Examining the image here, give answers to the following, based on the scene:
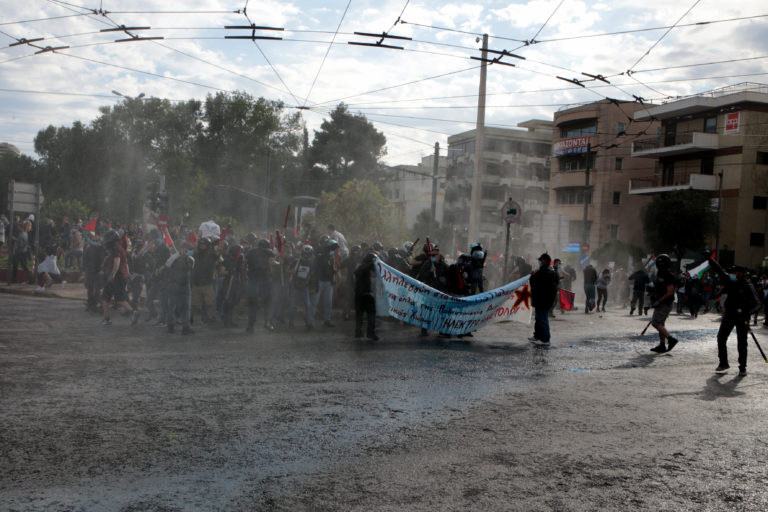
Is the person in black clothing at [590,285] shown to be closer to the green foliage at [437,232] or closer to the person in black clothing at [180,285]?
the person in black clothing at [180,285]

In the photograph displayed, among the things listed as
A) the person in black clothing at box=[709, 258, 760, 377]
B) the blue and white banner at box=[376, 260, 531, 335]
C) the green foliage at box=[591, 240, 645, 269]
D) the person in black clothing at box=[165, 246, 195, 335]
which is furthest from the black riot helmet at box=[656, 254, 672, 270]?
the green foliage at box=[591, 240, 645, 269]

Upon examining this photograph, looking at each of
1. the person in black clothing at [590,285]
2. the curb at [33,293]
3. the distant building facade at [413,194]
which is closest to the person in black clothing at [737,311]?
the person in black clothing at [590,285]

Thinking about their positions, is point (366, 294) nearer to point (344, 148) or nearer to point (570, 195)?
point (570, 195)

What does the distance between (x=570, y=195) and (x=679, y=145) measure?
39.4 feet

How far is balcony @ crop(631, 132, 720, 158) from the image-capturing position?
45656 millimetres

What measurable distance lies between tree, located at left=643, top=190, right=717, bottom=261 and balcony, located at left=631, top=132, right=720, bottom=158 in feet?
11.4

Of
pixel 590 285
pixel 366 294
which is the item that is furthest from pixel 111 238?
pixel 590 285

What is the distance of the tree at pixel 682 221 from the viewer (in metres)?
43.3

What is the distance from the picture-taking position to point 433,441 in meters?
5.94

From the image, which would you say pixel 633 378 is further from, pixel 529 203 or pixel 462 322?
pixel 529 203

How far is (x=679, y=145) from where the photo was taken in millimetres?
46938

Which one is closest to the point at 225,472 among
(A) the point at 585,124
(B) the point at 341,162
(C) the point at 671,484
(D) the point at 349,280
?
(C) the point at 671,484

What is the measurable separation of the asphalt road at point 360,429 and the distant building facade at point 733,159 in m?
37.7

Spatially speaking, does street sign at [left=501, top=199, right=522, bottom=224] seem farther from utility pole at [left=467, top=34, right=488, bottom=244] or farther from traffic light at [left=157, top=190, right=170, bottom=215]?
traffic light at [left=157, top=190, right=170, bottom=215]
